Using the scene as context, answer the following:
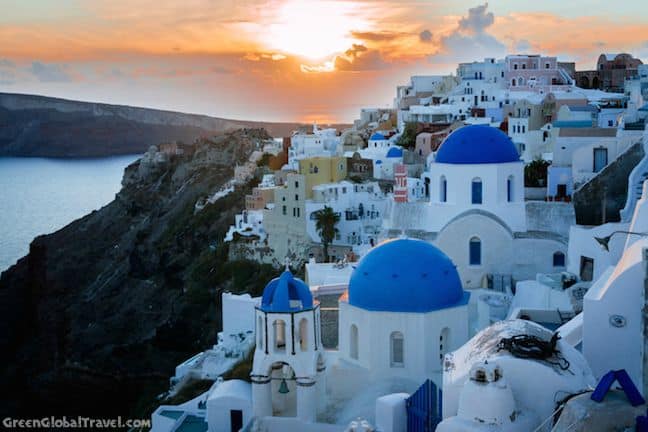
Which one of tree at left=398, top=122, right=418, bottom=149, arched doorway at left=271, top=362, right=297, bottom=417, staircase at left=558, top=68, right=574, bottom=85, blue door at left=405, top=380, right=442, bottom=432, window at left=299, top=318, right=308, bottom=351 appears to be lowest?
arched doorway at left=271, top=362, right=297, bottom=417

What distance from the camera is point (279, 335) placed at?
11.2 metres

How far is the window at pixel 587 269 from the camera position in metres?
14.0

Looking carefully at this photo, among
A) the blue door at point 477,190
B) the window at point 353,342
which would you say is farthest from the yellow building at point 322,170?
the window at point 353,342

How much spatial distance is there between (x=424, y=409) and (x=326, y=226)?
19.7 metres

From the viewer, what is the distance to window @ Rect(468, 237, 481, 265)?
16.5 metres

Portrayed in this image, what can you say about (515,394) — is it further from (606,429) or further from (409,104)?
(409,104)

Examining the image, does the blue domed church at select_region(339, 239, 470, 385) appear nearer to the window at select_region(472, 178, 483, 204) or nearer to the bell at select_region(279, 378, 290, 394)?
the bell at select_region(279, 378, 290, 394)

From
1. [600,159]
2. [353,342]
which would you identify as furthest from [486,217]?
[353,342]

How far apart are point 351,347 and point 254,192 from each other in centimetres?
2399

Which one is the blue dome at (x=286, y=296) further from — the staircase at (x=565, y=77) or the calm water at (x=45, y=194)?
the calm water at (x=45, y=194)

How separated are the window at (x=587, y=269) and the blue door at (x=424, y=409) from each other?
5.38 metres

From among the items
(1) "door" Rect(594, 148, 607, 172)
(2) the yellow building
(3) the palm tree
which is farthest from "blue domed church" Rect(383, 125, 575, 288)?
(2) the yellow building

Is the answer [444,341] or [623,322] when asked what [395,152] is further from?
[623,322]

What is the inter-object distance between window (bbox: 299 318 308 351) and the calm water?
170 ft
